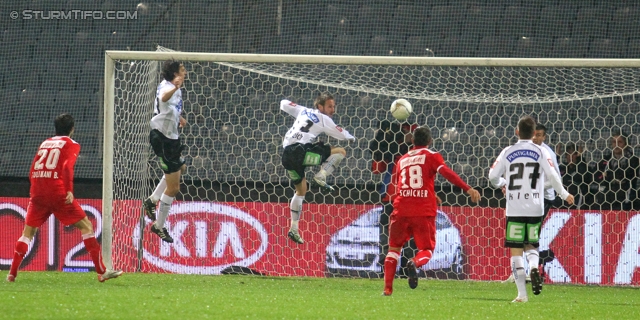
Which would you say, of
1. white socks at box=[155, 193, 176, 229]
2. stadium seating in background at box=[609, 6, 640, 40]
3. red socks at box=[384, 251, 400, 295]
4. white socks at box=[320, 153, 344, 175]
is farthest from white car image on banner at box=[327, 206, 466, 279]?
stadium seating in background at box=[609, 6, 640, 40]

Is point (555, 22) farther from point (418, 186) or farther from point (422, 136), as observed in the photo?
point (418, 186)

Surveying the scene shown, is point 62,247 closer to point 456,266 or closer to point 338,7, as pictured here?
point 456,266

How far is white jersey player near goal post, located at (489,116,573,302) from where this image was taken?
7.75 metres

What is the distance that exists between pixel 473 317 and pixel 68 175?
3.98m

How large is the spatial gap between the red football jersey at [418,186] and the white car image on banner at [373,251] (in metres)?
2.78

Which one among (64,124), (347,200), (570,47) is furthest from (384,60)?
(570,47)

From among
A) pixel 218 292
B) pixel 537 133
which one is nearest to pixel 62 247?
pixel 218 292

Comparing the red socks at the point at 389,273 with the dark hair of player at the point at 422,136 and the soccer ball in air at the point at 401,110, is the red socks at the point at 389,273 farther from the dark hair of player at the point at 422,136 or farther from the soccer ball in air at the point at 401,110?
the soccer ball in air at the point at 401,110

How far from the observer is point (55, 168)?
837 centimetres

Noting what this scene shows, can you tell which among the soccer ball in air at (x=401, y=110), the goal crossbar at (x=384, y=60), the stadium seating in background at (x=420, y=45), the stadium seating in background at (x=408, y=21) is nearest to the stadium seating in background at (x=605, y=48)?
the stadium seating in background at (x=420, y=45)

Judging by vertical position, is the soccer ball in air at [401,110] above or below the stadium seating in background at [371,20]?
below

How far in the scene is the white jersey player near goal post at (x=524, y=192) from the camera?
7.75 m

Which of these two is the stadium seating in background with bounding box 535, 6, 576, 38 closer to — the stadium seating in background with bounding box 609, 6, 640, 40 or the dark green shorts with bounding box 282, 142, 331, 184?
the stadium seating in background with bounding box 609, 6, 640, 40

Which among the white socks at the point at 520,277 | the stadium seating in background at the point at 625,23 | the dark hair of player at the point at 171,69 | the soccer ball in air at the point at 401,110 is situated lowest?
the white socks at the point at 520,277
